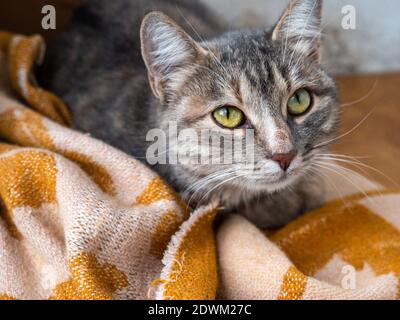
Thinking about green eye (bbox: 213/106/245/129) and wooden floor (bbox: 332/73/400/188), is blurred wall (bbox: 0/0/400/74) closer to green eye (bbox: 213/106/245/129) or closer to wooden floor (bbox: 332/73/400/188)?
wooden floor (bbox: 332/73/400/188)

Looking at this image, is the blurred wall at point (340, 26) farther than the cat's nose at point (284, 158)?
Yes

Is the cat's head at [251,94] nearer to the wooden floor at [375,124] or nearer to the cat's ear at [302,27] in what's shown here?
the cat's ear at [302,27]

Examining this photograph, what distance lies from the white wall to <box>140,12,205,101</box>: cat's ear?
2.55 feet

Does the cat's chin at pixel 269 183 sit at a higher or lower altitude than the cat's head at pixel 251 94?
lower

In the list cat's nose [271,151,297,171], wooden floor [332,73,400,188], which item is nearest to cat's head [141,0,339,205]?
cat's nose [271,151,297,171]

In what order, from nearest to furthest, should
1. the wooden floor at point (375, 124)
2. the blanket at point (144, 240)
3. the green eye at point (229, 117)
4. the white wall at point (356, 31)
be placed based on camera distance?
the blanket at point (144, 240) → the green eye at point (229, 117) → the wooden floor at point (375, 124) → the white wall at point (356, 31)

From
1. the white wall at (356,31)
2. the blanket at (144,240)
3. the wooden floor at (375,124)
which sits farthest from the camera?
the white wall at (356,31)

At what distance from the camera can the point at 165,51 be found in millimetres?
1164

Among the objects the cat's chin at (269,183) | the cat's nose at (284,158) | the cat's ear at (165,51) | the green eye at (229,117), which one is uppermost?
the cat's ear at (165,51)

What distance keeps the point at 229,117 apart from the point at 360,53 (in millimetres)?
1084

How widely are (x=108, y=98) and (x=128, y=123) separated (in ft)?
0.45

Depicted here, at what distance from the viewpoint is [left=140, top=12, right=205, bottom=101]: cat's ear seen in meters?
1.12

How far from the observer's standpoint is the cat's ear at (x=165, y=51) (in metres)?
1.12

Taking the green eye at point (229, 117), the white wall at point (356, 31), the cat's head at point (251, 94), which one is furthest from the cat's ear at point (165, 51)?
the white wall at point (356, 31)
